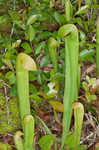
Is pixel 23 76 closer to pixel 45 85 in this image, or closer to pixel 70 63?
pixel 70 63

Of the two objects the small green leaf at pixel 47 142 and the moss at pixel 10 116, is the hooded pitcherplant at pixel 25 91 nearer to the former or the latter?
the small green leaf at pixel 47 142

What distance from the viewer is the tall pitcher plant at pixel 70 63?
66 centimetres

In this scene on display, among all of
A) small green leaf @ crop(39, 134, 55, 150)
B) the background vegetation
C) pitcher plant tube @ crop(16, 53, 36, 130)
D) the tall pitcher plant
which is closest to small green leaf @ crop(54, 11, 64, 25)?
the background vegetation

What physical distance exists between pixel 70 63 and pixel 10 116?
0.40 metres

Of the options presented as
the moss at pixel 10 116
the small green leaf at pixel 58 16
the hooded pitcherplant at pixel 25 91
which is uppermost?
the small green leaf at pixel 58 16

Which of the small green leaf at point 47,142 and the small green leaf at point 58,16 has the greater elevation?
the small green leaf at point 58,16

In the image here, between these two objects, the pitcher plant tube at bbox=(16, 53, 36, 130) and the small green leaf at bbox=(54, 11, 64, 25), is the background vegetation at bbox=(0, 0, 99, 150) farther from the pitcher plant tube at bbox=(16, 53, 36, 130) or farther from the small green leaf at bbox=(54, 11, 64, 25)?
the pitcher plant tube at bbox=(16, 53, 36, 130)

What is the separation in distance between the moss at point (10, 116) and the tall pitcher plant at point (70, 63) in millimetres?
258

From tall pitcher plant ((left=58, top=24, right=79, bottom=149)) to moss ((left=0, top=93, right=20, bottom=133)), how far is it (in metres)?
0.26

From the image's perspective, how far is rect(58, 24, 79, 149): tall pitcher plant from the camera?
0.66m

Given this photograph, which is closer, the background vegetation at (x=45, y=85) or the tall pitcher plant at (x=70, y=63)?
the tall pitcher plant at (x=70, y=63)

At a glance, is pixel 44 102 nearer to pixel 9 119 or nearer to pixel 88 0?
pixel 9 119

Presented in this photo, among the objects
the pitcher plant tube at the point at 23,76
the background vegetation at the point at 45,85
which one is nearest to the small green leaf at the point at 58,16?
the background vegetation at the point at 45,85

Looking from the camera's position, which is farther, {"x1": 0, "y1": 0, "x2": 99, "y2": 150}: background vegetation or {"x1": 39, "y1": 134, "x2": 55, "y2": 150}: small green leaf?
{"x1": 0, "y1": 0, "x2": 99, "y2": 150}: background vegetation
